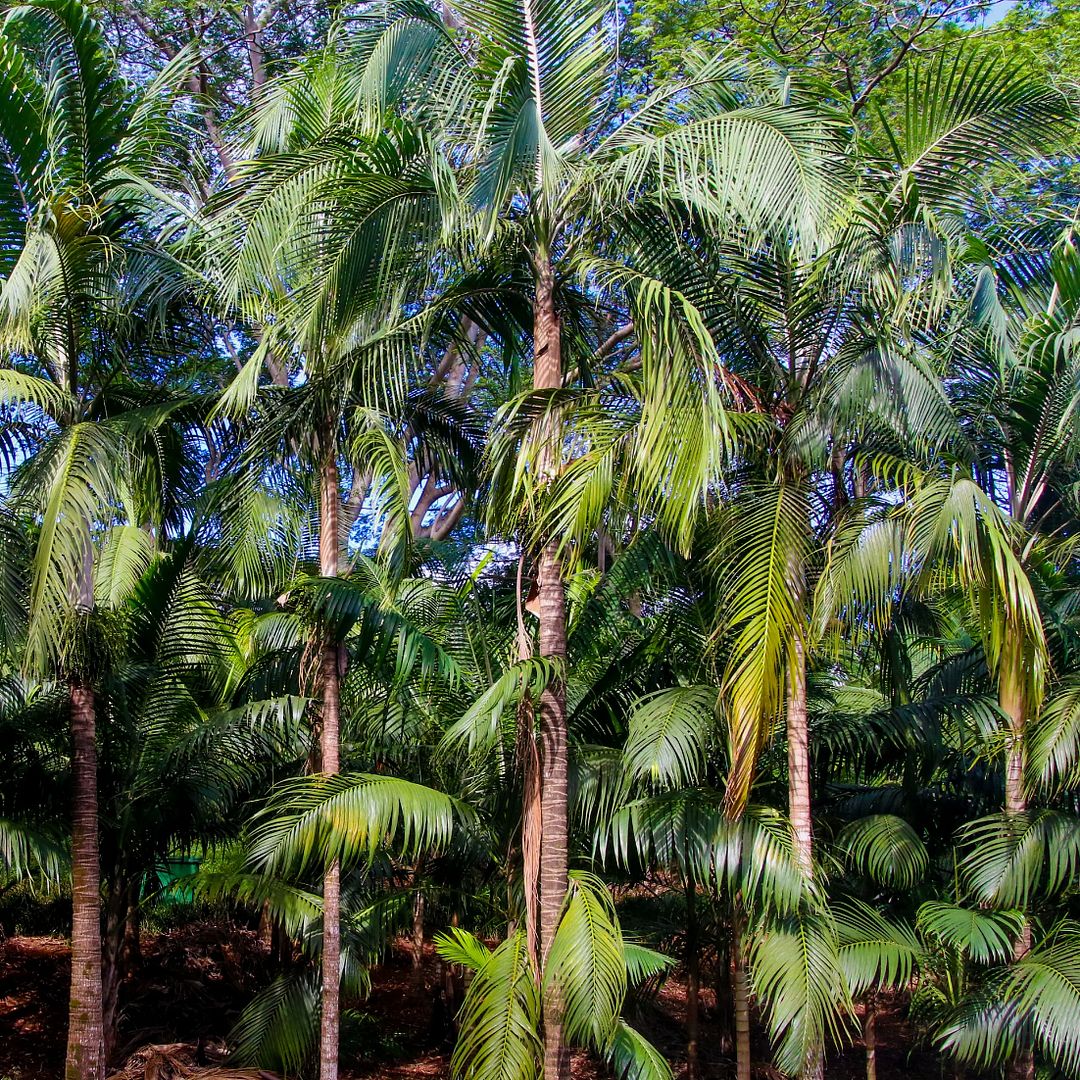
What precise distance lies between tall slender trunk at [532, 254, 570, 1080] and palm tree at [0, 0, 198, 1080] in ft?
8.08

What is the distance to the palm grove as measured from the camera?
669 cm

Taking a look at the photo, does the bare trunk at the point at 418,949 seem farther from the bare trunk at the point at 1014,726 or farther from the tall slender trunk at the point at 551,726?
the bare trunk at the point at 1014,726

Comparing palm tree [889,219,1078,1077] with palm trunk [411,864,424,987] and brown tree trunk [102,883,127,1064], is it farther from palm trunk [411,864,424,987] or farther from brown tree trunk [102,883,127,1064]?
brown tree trunk [102,883,127,1064]

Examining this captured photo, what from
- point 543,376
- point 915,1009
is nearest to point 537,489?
point 543,376

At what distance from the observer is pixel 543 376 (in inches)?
280

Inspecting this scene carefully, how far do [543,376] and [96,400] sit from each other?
9.71ft

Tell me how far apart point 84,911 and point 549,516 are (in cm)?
366

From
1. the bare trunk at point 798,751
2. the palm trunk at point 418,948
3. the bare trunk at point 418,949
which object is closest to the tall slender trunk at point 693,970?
the bare trunk at point 798,751

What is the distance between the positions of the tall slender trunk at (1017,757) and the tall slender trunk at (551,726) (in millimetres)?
2833

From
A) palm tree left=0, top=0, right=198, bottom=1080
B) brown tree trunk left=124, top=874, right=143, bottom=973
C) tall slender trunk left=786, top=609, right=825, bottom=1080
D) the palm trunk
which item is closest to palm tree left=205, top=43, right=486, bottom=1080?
palm tree left=0, top=0, right=198, bottom=1080

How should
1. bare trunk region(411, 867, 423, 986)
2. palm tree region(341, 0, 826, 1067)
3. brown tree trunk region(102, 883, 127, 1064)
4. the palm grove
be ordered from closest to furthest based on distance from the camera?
palm tree region(341, 0, 826, 1067), the palm grove, brown tree trunk region(102, 883, 127, 1064), bare trunk region(411, 867, 423, 986)

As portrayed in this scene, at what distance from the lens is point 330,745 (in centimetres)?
797

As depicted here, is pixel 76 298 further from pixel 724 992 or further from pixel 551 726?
pixel 724 992

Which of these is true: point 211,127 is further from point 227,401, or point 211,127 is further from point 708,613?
point 708,613
